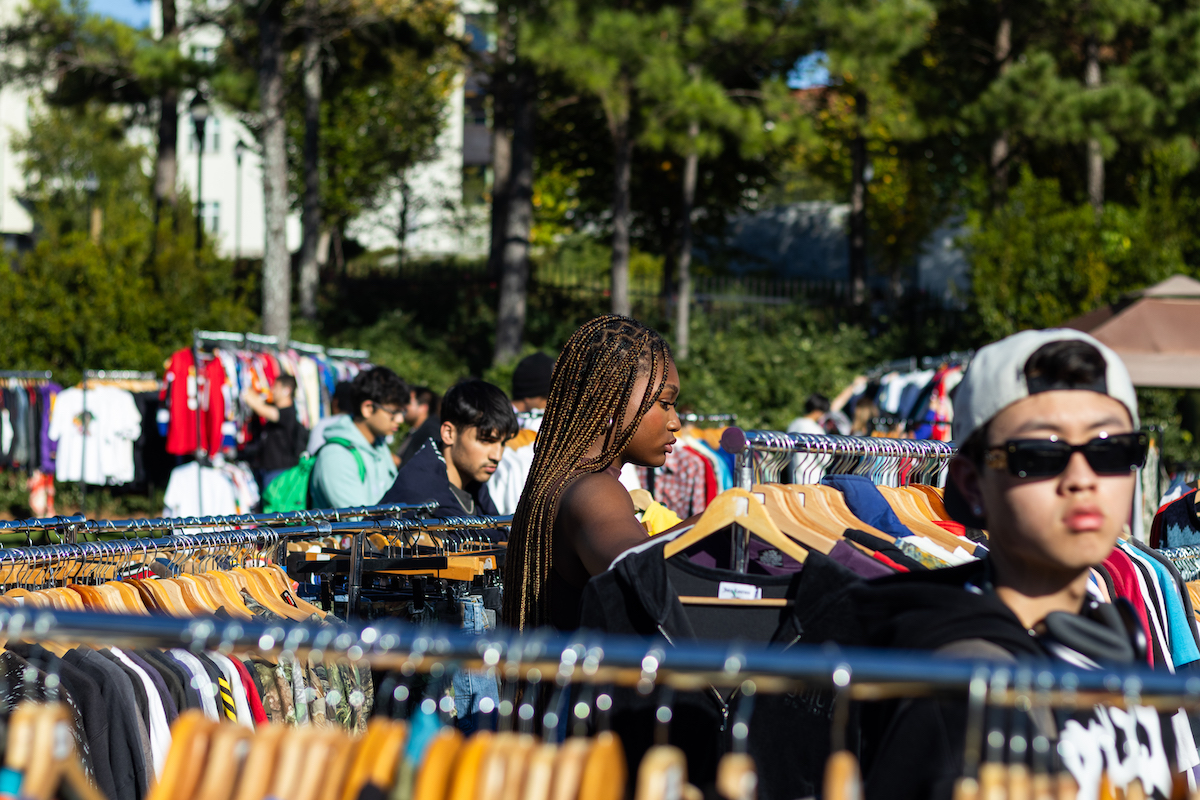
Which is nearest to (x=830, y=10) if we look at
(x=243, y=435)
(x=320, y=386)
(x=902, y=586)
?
(x=320, y=386)

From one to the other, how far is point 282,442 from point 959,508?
29.3 feet

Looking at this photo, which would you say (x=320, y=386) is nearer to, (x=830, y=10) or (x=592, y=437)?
(x=830, y=10)

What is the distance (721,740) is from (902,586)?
2.46ft

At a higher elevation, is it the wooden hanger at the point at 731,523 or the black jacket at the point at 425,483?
the wooden hanger at the point at 731,523

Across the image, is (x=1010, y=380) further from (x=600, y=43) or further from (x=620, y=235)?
(x=620, y=235)

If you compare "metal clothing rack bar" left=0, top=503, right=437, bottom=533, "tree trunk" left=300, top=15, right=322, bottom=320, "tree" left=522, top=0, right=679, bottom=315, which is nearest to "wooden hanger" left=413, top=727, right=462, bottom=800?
"metal clothing rack bar" left=0, top=503, right=437, bottom=533

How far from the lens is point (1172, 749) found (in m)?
1.73

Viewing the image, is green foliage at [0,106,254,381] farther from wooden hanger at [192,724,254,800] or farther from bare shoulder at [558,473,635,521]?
wooden hanger at [192,724,254,800]

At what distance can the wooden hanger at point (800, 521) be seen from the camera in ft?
8.11

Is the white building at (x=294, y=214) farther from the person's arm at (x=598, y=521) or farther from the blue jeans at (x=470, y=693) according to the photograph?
the person's arm at (x=598, y=521)

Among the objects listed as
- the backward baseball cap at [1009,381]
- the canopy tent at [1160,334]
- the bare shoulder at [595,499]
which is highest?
the canopy tent at [1160,334]

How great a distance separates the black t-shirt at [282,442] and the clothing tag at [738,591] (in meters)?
8.24

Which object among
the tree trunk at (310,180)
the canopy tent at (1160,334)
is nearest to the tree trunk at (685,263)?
the tree trunk at (310,180)

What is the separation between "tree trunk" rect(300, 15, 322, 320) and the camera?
64.8ft
